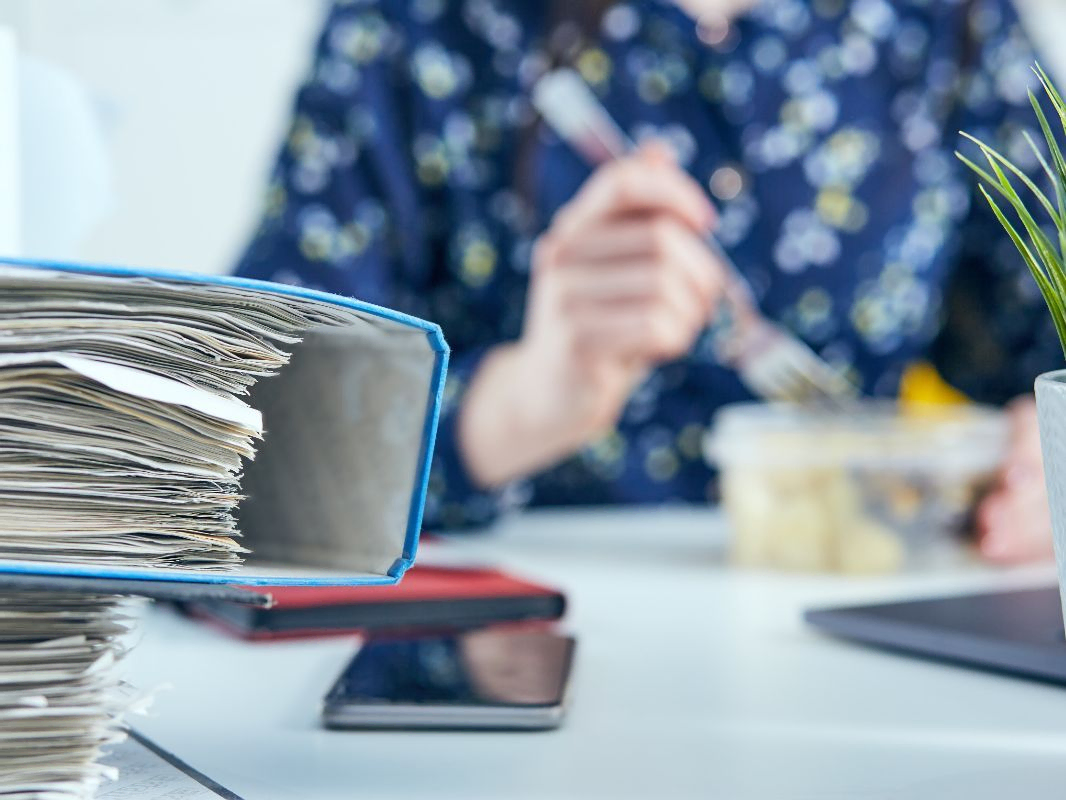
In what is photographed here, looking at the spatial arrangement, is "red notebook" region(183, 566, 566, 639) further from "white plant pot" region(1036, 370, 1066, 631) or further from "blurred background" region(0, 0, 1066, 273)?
"blurred background" region(0, 0, 1066, 273)

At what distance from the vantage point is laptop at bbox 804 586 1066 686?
16.3 inches

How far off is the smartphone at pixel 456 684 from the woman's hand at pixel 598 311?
0.43 metres

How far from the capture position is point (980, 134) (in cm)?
122

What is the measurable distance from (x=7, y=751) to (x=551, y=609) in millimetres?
288

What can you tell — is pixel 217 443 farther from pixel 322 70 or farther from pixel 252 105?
pixel 252 105

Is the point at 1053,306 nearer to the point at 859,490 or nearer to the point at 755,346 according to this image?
the point at 859,490

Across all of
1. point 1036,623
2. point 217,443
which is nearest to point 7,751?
point 217,443

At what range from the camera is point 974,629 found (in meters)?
0.45

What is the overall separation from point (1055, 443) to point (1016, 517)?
49 centimetres

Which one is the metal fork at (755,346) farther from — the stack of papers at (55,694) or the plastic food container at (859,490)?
the stack of papers at (55,694)

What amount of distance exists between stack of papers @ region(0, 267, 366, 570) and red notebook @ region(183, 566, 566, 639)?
0.22m

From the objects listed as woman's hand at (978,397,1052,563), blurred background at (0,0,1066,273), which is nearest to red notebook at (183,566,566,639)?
woman's hand at (978,397,1052,563)

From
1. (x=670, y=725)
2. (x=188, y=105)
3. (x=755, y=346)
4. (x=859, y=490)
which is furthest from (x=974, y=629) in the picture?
(x=188, y=105)

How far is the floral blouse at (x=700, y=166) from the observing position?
115 cm
